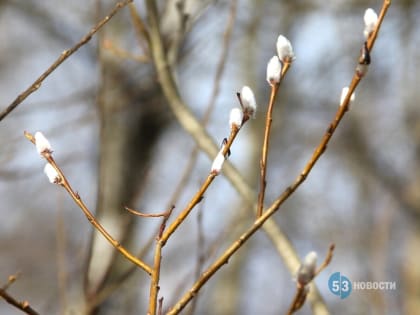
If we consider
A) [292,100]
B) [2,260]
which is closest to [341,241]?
[292,100]

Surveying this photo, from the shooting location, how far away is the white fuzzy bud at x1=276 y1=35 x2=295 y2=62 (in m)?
0.69

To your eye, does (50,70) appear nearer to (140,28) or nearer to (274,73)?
(274,73)

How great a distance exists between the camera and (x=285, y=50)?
0.69 m

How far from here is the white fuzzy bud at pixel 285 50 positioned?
27.1 inches

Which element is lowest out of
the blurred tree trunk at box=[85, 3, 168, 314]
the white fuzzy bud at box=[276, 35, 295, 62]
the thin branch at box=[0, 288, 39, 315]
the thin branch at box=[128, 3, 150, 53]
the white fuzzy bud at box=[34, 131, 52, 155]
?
the thin branch at box=[0, 288, 39, 315]

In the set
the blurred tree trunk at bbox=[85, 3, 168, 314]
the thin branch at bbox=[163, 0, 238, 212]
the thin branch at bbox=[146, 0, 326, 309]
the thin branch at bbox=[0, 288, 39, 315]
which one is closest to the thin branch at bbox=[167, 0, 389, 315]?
the thin branch at bbox=[0, 288, 39, 315]

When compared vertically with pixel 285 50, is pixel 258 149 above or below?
above

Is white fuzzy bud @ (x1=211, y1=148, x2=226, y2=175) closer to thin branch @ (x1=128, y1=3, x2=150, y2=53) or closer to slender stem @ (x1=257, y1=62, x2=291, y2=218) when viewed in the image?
slender stem @ (x1=257, y1=62, x2=291, y2=218)

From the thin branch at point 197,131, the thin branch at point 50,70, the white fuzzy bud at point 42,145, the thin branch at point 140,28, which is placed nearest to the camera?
the white fuzzy bud at point 42,145

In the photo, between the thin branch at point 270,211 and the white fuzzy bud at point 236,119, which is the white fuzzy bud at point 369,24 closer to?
the thin branch at point 270,211

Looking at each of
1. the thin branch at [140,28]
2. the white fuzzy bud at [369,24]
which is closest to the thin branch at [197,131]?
the thin branch at [140,28]

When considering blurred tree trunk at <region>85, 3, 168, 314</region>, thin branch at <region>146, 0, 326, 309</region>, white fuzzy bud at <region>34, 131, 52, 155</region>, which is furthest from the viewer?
blurred tree trunk at <region>85, 3, 168, 314</region>

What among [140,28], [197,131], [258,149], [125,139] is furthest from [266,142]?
[258,149]

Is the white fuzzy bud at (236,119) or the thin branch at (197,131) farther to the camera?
the thin branch at (197,131)
